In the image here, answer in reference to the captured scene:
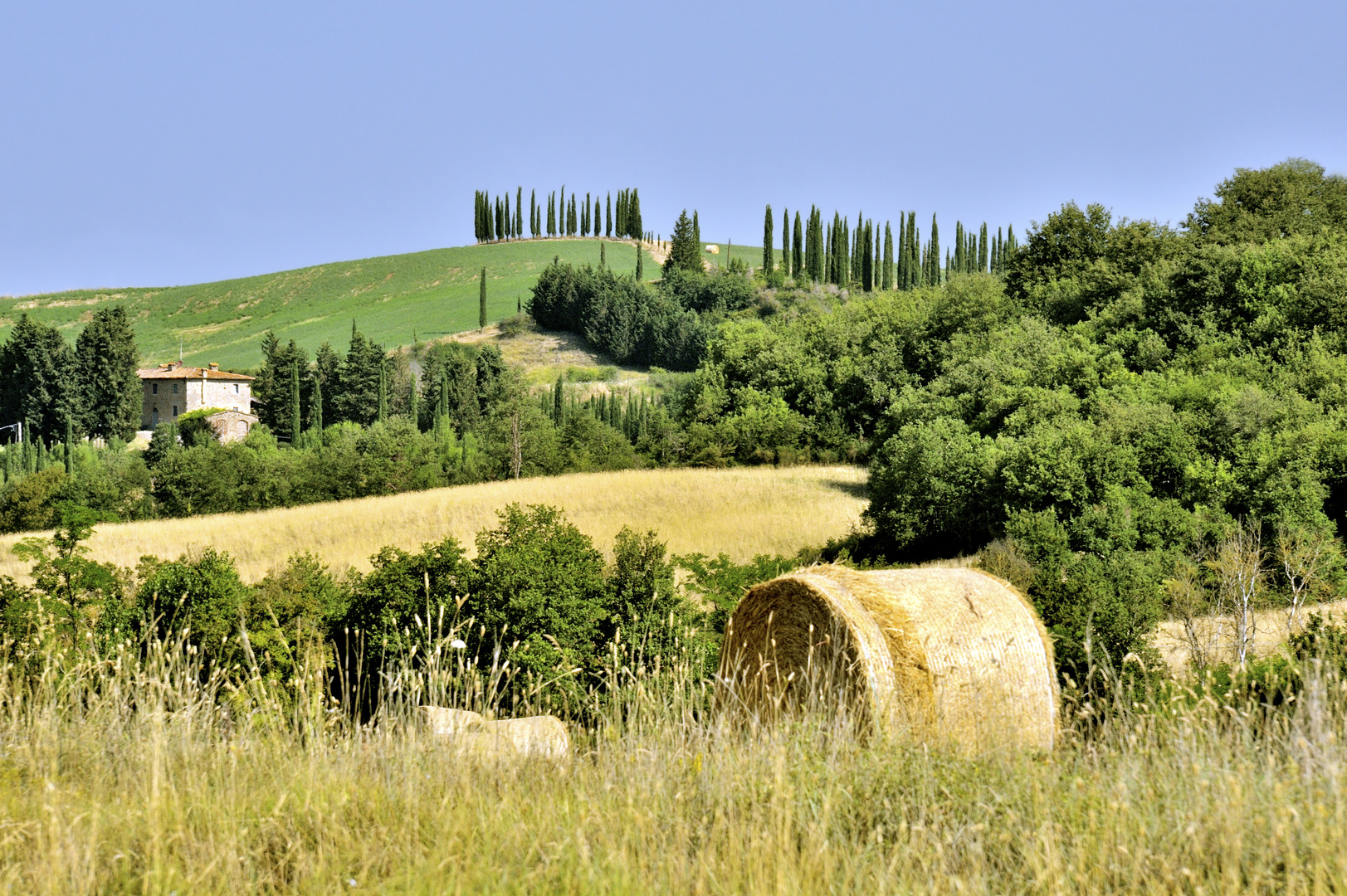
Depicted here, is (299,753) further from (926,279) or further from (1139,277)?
(926,279)

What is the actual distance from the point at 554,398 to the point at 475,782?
6109cm

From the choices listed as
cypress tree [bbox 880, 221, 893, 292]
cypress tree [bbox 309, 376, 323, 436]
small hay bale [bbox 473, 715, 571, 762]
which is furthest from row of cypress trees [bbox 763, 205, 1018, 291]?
small hay bale [bbox 473, 715, 571, 762]

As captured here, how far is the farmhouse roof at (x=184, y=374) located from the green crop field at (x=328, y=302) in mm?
13490

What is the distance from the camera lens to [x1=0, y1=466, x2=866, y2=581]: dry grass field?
3027 centimetres

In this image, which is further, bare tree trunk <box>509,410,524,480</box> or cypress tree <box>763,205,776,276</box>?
cypress tree <box>763,205,776,276</box>

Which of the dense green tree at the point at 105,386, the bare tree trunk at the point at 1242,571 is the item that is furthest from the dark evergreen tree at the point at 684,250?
the bare tree trunk at the point at 1242,571

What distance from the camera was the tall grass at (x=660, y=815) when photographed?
3.02 meters

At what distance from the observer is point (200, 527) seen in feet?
114

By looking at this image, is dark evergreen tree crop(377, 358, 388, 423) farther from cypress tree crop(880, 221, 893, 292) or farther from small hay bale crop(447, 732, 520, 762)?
small hay bale crop(447, 732, 520, 762)

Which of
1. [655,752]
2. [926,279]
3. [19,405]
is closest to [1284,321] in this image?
[655,752]

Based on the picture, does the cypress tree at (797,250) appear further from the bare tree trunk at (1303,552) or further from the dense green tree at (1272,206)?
the bare tree trunk at (1303,552)

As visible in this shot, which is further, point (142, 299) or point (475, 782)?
point (142, 299)

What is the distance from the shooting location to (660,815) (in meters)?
3.55

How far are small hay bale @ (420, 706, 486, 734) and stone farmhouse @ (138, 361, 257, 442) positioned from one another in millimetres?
72054
